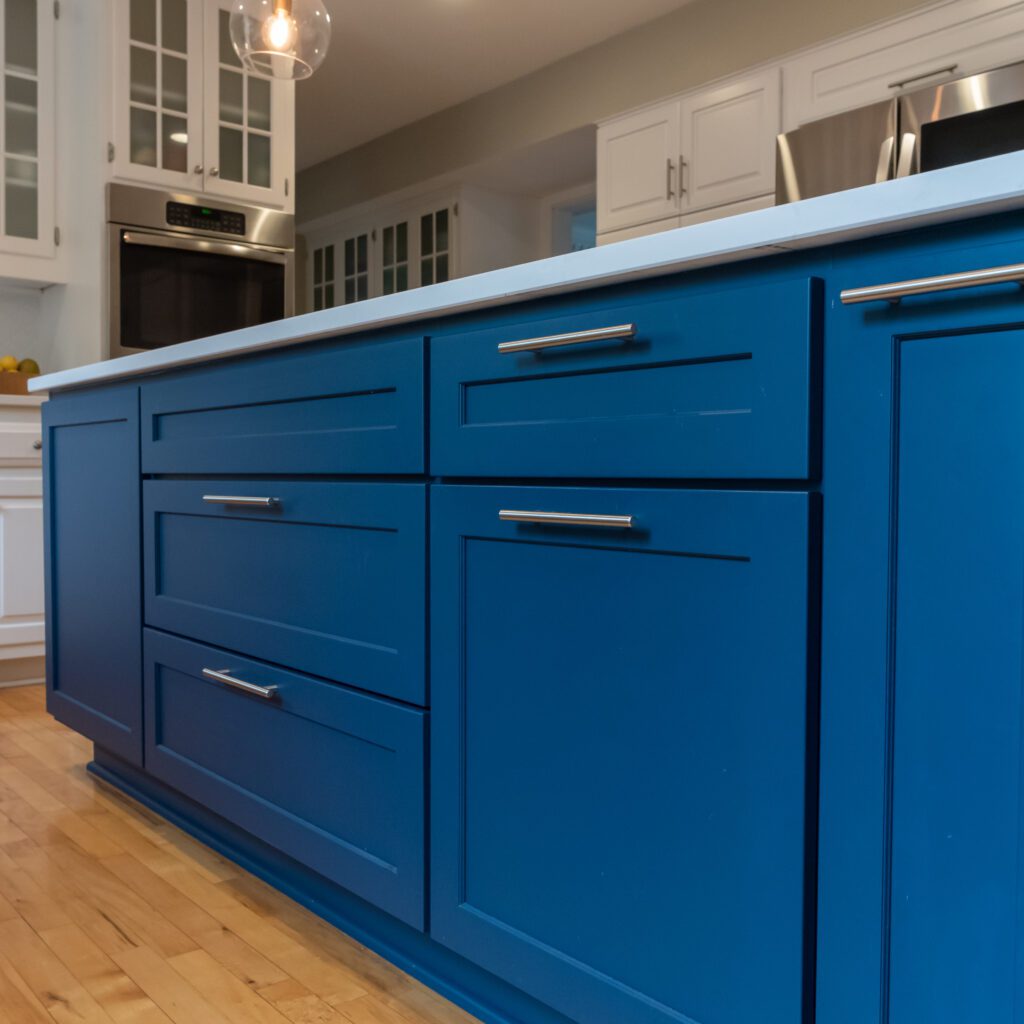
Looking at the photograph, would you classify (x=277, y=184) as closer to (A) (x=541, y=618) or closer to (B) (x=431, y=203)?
(B) (x=431, y=203)

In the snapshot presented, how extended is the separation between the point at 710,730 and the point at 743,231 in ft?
1.49

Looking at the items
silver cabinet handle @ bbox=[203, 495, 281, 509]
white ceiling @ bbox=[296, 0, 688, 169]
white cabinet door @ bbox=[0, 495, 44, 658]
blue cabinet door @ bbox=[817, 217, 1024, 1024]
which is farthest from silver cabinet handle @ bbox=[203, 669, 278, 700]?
white ceiling @ bbox=[296, 0, 688, 169]

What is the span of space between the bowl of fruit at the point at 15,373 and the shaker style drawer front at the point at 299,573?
189cm

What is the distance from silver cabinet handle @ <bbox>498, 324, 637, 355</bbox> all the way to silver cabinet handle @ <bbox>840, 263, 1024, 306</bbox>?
228mm

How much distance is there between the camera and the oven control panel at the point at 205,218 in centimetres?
364

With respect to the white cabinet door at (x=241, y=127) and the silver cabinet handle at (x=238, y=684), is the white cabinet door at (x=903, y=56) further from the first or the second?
the silver cabinet handle at (x=238, y=684)

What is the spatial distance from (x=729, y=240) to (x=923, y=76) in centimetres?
299

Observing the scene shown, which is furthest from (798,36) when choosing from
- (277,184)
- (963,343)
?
(963,343)

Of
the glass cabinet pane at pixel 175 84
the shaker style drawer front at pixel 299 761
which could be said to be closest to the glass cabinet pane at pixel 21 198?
the glass cabinet pane at pixel 175 84

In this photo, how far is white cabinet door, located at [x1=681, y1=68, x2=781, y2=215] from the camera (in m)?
3.88

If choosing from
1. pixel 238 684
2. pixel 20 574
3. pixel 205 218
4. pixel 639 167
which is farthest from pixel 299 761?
pixel 639 167

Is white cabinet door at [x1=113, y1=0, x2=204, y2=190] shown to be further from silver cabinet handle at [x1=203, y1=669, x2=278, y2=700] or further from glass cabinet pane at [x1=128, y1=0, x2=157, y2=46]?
silver cabinet handle at [x1=203, y1=669, x2=278, y2=700]

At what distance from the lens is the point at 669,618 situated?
100cm

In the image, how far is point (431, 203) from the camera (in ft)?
18.9
